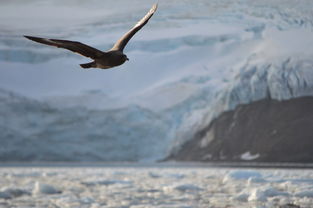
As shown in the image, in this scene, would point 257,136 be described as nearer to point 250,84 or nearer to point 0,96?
point 250,84

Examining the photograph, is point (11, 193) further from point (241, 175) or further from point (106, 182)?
point (241, 175)

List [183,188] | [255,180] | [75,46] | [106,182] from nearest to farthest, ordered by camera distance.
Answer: [75,46] → [183,188] → [255,180] → [106,182]

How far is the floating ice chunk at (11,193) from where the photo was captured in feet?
88.2

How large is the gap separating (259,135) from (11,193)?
6648 centimetres

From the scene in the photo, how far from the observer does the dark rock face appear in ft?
277

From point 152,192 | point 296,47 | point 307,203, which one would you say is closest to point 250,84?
point 296,47

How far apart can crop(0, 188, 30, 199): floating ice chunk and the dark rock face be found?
53231 millimetres

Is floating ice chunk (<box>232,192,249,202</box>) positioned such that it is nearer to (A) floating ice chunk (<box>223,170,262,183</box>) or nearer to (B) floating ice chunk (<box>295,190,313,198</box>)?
(B) floating ice chunk (<box>295,190,313,198</box>)

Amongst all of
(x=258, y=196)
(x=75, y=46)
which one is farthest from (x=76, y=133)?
(x=75, y=46)

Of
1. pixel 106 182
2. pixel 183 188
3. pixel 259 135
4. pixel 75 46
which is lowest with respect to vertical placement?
pixel 183 188

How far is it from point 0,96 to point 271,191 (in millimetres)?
62335

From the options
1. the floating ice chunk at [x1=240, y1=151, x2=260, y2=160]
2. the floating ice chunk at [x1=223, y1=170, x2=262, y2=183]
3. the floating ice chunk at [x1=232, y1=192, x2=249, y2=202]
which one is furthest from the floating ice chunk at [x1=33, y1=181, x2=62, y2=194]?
the floating ice chunk at [x1=240, y1=151, x2=260, y2=160]

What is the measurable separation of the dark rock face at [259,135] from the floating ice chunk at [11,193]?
175ft

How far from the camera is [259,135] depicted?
3578 inches
